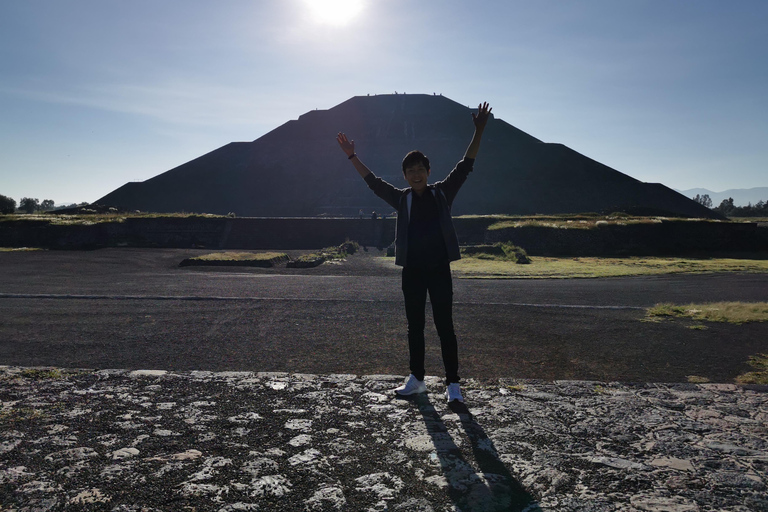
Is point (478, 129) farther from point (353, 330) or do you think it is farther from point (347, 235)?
point (347, 235)

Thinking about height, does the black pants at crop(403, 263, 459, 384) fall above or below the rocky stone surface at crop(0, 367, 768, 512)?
above

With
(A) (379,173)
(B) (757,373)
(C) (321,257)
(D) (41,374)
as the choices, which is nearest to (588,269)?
(C) (321,257)

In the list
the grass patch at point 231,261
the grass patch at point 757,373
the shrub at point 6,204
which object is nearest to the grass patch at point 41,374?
the grass patch at point 757,373

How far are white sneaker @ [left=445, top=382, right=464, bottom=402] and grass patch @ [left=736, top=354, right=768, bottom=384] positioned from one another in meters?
2.35

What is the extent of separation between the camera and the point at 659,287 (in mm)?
11102

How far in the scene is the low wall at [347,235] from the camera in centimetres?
2320

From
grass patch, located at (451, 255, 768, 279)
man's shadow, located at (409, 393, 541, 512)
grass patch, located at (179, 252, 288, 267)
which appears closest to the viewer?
man's shadow, located at (409, 393, 541, 512)

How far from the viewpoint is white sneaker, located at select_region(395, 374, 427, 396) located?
3.62 metres

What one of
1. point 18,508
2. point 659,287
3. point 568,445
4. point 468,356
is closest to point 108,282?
point 468,356

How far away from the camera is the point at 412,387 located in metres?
3.66

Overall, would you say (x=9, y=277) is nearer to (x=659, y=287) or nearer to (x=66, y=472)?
(x=66, y=472)

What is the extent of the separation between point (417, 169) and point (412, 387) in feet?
5.36

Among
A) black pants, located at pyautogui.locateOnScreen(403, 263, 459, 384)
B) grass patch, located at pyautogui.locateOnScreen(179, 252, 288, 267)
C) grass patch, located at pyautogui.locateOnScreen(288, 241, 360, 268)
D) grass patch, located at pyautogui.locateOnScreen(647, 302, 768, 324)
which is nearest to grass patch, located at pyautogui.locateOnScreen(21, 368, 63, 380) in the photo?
black pants, located at pyautogui.locateOnScreen(403, 263, 459, 384)

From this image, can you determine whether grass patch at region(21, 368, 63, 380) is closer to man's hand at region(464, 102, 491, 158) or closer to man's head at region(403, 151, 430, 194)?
man's head at region(403, 151, 430, 194)
